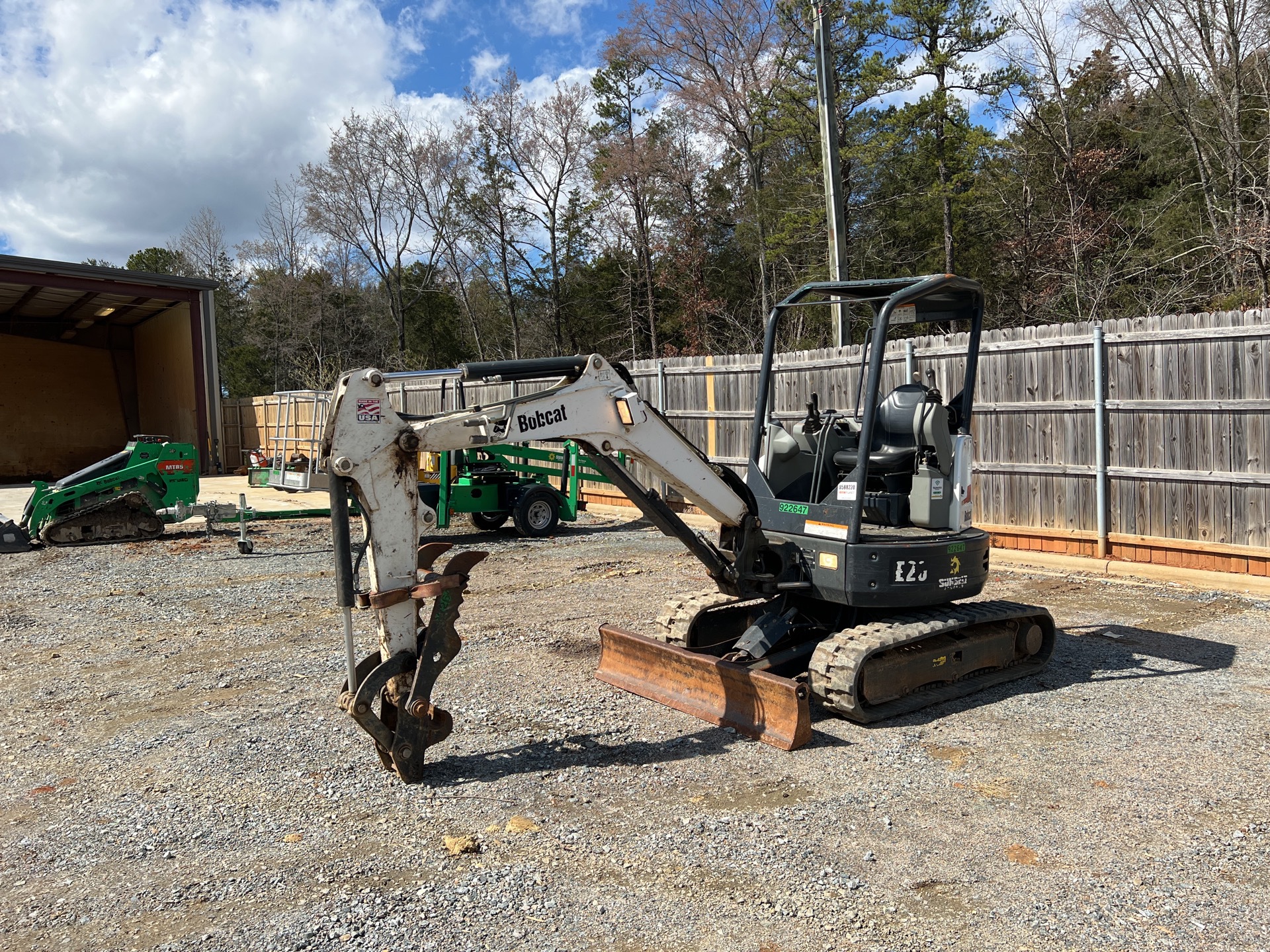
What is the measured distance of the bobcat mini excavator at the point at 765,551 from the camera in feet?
15.3

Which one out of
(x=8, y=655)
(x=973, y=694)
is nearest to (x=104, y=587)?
(x=8, y=655)

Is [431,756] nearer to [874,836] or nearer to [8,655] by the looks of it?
[874,836]

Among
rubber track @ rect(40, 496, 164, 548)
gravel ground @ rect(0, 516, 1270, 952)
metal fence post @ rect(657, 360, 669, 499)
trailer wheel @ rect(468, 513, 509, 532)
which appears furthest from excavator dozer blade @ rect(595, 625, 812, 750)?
rubber track @ rect(40, 496, 164, 548)

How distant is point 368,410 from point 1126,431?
26.2ft

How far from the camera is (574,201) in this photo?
34062mm

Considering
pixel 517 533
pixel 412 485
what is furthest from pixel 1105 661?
pixel 517 533

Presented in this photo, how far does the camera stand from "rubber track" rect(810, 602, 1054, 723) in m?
5.38

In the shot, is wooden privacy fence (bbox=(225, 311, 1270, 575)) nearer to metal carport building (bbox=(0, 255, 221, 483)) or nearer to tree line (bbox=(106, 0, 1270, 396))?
tree line (bbox=(106, 0, 1270, 396))

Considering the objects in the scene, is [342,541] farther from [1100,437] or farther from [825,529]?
[1100,437]

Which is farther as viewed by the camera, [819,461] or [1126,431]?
[1126,431]

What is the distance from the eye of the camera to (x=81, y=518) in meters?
13.6

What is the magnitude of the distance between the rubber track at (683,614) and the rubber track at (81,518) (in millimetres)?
10342

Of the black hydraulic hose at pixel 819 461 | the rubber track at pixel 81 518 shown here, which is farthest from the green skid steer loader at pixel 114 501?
the black hydraulic hose at pixel 819 461

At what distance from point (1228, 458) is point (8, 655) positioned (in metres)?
10.6
